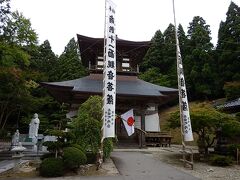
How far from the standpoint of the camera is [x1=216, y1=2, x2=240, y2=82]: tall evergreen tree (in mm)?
35906

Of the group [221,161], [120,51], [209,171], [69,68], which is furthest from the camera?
[69,68]

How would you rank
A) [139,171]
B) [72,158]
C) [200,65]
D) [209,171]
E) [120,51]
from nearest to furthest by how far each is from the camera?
[72,158] < [139,171] < [209,171] < [120,51] < [200,65]

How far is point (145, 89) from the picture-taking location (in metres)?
23.1

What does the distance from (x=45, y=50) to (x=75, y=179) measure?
38207mm

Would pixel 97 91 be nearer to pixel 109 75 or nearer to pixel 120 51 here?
pixel 120 51

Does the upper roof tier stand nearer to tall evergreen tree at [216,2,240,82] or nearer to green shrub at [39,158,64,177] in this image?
tall evergreen tree at [216,2,240,82]

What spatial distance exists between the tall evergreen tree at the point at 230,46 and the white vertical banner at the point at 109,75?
85.6 ft

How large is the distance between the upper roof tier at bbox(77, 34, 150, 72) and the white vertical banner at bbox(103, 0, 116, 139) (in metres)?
12.1

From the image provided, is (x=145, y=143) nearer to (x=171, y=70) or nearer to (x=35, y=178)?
(x=35, y=178)

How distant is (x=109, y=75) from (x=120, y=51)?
14697mm

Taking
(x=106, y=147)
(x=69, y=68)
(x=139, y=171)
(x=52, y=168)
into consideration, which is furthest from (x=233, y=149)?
(x=69, y=68)

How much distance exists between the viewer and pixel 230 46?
3666 centimetres

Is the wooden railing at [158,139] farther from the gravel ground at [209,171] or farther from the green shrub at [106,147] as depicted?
the green shrub at [106,147]

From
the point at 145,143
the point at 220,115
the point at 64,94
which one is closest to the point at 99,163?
the point at 220,115
